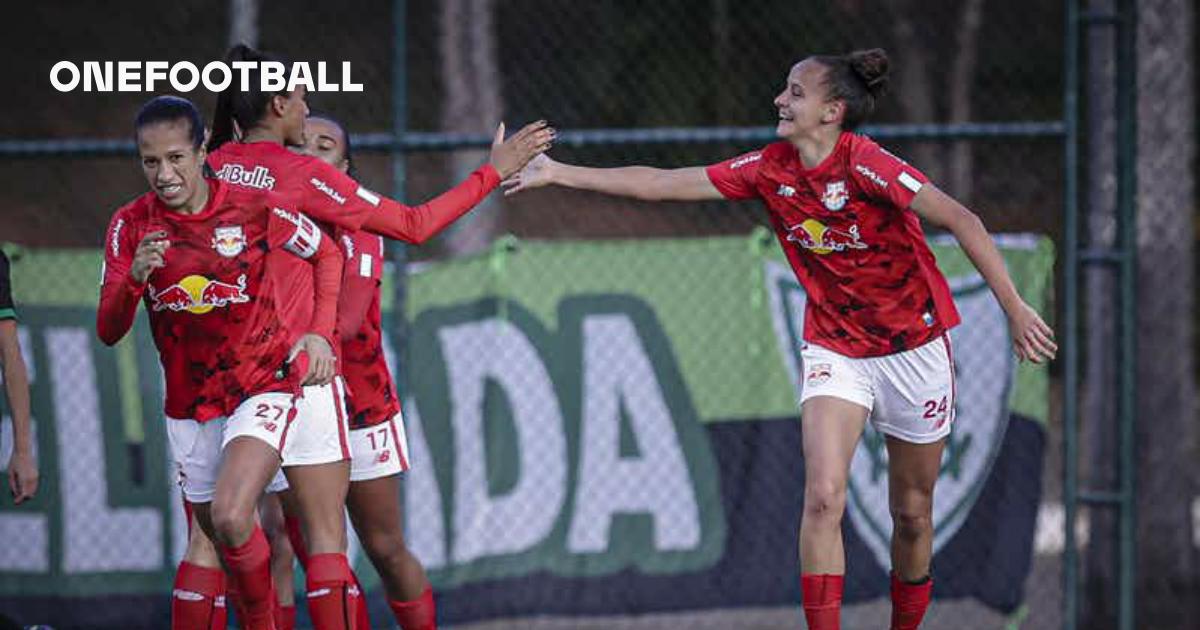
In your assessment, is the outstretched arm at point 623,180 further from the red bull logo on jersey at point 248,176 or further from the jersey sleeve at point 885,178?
the red bull logo on jersey at point 248,176

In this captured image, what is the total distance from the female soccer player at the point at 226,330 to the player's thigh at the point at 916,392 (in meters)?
1.99

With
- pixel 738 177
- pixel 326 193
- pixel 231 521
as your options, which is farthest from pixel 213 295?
pixel 738 177

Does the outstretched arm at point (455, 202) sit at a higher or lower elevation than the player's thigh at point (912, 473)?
higher

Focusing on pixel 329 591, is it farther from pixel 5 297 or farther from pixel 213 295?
pixel 5 297

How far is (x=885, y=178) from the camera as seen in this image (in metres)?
5.82

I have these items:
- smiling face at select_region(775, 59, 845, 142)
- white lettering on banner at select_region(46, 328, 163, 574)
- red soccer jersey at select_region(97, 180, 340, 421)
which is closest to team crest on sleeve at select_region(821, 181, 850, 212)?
smiling face at select_region(775, 59, 845, 142)

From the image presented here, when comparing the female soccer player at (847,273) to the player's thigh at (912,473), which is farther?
the player's thigh at (912,473)

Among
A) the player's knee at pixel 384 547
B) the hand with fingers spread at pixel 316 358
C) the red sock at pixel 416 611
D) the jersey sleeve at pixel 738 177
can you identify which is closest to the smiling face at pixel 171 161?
the hand with fingers spread at pixel 316 358

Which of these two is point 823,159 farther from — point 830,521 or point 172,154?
point 172,154

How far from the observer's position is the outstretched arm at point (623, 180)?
6137 mm

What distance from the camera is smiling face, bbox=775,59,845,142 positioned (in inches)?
237

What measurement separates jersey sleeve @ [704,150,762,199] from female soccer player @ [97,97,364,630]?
55.8 inches

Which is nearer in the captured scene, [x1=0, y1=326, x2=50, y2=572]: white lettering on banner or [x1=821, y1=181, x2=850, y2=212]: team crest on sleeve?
[x1=821, y1=181, x2=850, y2=212]: team crest on sleeve

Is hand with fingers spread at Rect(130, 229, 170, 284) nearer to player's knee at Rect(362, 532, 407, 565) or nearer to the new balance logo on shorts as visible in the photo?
player's knee at Rect(362, 532, 407, 565)
